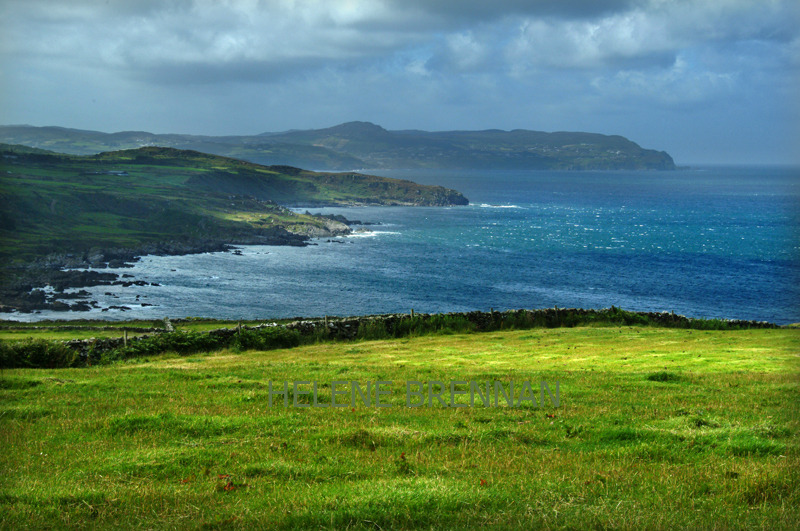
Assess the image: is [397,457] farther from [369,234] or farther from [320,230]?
[320,230]

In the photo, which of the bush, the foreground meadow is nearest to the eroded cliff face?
the bush

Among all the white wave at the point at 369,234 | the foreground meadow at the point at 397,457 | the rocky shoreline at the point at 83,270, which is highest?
the foreground meadow at the point at 397,457

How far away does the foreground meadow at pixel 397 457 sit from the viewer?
28.5 feet

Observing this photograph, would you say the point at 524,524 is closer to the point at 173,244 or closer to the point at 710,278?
the point at 710,278

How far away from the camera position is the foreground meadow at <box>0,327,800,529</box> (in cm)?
867

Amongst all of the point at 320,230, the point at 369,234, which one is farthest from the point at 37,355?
the point at 320,230

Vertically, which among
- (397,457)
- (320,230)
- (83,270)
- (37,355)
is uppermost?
(397,457)

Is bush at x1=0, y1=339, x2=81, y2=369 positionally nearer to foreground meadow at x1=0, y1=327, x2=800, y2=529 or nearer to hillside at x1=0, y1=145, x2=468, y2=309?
foreground meadow at x1=0, y1=327, x2=800, y2=529

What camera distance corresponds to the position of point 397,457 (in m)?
11.4

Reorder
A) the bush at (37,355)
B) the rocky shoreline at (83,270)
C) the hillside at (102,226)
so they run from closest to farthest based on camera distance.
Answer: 1. the bush at (37,355)
2. the rocky shoreline at (83,270)
3. the hillside at (102,226)

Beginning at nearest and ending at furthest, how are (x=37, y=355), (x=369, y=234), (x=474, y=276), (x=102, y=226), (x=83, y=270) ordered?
1. (x=37, y=355)
2. (x=474, y=276)
3. (x=83, y=270)
4. (x=102, y=226)
5. (x=369, y=234)

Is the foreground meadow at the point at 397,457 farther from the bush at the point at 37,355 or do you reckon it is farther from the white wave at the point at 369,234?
the white wave at the point at 369,234

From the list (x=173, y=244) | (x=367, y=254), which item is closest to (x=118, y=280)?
(x=173, y=244)

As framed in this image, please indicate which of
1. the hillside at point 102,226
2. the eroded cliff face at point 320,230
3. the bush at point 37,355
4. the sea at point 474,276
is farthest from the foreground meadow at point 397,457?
the eroded cliff face at point 320,230
